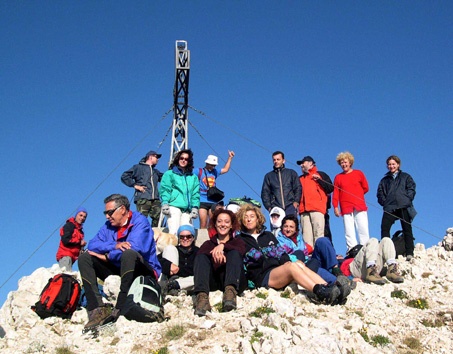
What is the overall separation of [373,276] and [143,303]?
3.83 metres

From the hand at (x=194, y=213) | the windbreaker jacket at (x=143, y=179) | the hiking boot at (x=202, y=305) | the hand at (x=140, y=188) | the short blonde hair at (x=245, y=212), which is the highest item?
the windbreaker jacket at (x=143, y=179)

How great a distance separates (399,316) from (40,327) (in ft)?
15.6

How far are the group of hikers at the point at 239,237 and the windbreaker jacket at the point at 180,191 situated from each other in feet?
0.07

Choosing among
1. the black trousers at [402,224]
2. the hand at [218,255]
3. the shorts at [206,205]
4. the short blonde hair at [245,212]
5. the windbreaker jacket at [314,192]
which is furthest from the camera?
the shorts at [206,205]

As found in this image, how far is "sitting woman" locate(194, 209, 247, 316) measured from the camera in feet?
21.4

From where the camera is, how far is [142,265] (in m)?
6.82

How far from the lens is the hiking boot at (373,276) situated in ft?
26.4

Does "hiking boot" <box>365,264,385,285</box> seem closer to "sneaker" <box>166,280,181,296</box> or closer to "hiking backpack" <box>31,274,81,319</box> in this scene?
"sneaker" <box>166,280,181,296</box>

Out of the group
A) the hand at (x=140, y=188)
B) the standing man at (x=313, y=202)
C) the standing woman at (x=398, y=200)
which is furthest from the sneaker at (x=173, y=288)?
the hand at (x=140, y=188)

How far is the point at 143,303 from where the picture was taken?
6.36 metres

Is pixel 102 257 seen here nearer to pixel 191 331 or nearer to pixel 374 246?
pixel 191 331

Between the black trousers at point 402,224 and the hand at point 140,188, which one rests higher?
the black trousers at point 402,224

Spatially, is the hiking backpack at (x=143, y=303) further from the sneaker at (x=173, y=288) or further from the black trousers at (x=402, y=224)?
the black trousers at (x=402, y=224)

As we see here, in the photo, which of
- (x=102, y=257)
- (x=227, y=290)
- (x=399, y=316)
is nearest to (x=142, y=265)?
(x=102, y=257)
